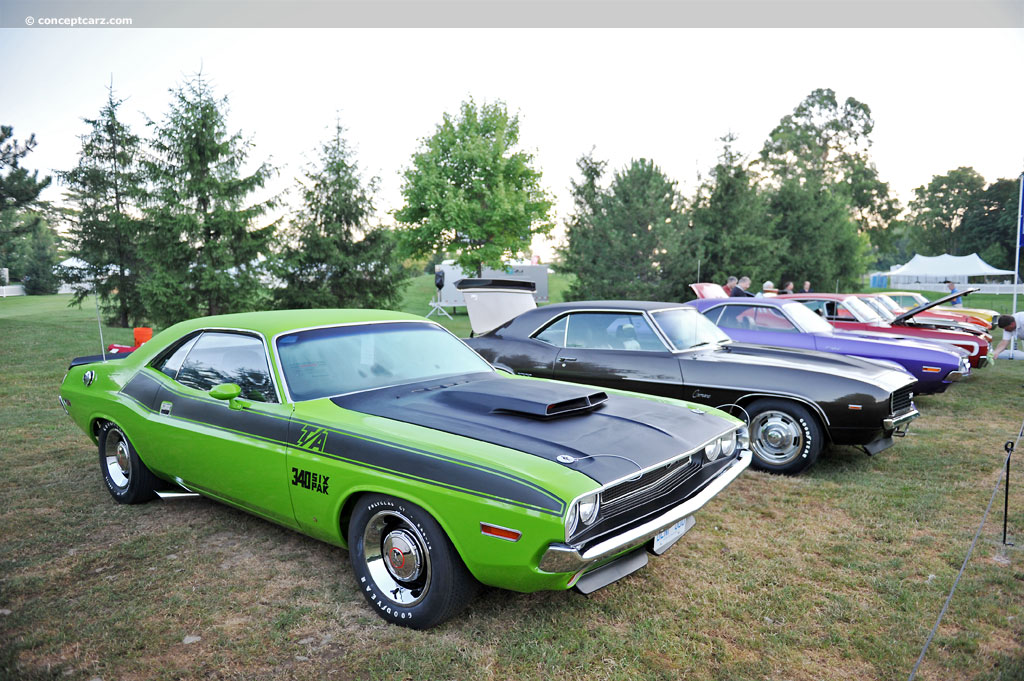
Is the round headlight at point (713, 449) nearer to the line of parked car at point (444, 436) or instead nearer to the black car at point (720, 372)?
the line of parked car at point (444, 436)

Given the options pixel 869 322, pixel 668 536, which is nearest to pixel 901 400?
pixel 668 536

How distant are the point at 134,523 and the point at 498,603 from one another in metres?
2.82

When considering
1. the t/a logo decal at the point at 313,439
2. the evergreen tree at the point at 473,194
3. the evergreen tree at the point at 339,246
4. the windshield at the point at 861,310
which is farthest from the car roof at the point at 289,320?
the evergreen tree at the point at 473,194

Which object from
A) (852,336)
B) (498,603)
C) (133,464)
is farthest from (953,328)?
(133,464)

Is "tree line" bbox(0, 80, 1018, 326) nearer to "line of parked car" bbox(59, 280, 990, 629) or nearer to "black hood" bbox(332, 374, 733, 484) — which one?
"line of parked car" bbox(59, 280, 990, 629)

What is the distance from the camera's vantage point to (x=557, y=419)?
3.31 m

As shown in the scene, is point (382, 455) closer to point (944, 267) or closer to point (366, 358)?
point (366, 358)

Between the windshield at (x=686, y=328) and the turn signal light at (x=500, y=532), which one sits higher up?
the windshield at (x=686, y=328)

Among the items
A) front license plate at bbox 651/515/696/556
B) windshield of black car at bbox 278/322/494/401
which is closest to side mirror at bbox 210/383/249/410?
windshield of black car at bbox 278/322/494/401

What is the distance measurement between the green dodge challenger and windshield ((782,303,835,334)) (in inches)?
192

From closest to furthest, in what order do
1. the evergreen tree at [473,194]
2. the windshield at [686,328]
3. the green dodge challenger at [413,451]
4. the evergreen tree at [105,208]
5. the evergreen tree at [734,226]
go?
the green dodge challenger at [413,451]
the windshield at [686,328]
the evergreen tree at [105,208]
the evergreen tree at [473,194]
the evergreen tree at [734,226]

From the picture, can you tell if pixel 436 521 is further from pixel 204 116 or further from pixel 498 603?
pixel 204 116

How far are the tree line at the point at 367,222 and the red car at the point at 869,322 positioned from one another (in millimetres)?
12656

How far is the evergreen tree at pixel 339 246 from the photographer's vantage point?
1834 centimetres
